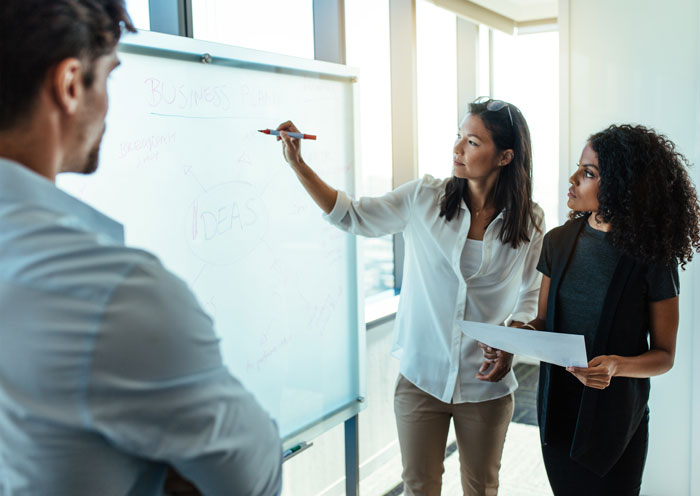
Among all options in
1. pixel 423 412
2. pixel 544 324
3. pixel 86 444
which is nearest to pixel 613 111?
pixel 544 324

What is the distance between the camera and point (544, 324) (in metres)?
1.78

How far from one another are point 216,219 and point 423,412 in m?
0.88

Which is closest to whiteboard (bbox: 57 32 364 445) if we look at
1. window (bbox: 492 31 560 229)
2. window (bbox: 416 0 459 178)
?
window (bbox: 416 0 459 178)

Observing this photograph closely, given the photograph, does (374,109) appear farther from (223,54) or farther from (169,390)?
(169,390)

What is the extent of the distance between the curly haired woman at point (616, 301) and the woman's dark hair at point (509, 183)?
17 centimetres

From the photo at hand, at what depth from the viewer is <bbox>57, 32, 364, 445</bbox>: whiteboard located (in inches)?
53.6

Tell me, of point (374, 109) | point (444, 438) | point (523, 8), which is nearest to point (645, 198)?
point (444, 438)

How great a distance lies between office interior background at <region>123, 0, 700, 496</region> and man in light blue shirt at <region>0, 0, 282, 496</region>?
1.13 meters

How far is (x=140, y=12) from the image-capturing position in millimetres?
1801

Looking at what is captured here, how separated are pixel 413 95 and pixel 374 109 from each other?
25cm

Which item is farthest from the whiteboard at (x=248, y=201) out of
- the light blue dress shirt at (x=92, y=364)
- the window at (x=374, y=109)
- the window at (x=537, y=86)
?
the window at (x=537, y=86)

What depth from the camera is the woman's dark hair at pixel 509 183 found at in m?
1.82

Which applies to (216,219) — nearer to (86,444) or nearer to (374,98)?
(86,444)

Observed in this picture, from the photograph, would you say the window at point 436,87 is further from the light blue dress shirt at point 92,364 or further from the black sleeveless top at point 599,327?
the light blue dress shirt at point 92,364
